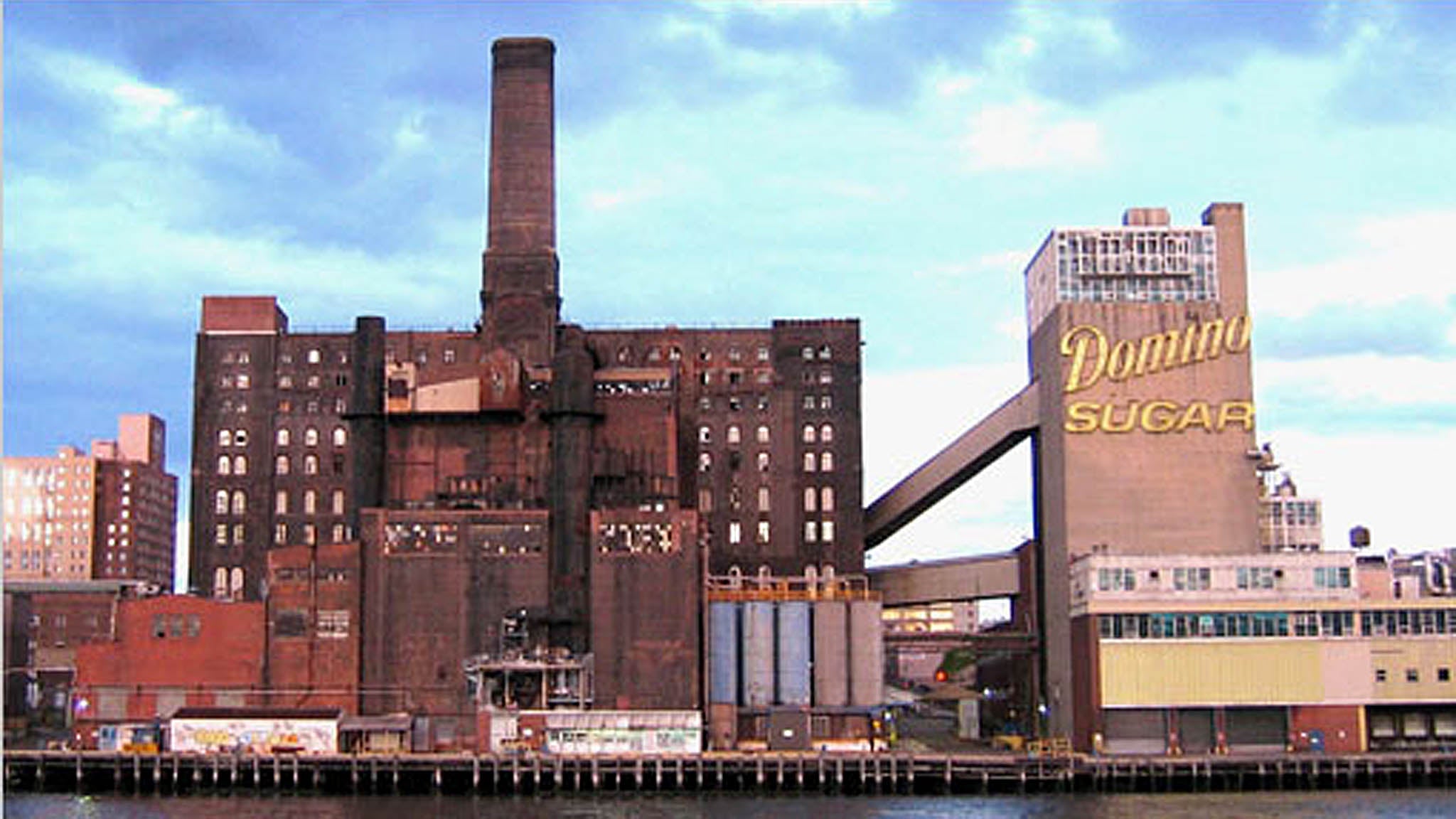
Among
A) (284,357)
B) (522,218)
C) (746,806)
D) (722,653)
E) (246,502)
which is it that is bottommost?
(746,806)

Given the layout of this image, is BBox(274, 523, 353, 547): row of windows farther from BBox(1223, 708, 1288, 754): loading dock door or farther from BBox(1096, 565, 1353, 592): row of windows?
BBox(1223, 708, 1288, 754): loading dock door

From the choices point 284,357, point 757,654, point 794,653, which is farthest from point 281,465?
point 794,653

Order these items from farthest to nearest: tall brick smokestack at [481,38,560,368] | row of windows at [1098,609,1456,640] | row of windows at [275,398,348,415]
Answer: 1. row of windows at [275,398,348,415]
2. tall brick smokestack at [481,38,560,368]
3. row of windows at [1098,609,1456,640]

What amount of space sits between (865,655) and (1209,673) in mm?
22976

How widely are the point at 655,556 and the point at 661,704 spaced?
9857 mm

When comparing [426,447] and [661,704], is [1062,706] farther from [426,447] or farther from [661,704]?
[426,447]

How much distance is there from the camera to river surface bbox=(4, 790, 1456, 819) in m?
85.2

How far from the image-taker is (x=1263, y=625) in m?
110

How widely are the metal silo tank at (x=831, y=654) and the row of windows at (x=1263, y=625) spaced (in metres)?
18.1

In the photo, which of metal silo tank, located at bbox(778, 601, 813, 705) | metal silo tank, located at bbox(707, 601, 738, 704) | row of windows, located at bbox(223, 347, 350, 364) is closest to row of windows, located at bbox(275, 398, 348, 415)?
row of windows, located at bbox(223, 347, 350, 364)

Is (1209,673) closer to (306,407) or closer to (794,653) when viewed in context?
(794,653)

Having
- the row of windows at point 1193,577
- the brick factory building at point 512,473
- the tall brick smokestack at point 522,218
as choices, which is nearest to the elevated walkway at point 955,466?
the brick factory building at point 512,473

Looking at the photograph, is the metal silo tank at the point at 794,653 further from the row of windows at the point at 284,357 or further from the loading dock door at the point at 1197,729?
the row of windows at the point at 284,357

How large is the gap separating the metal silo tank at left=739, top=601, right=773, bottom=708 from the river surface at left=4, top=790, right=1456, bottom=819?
62.3ft
